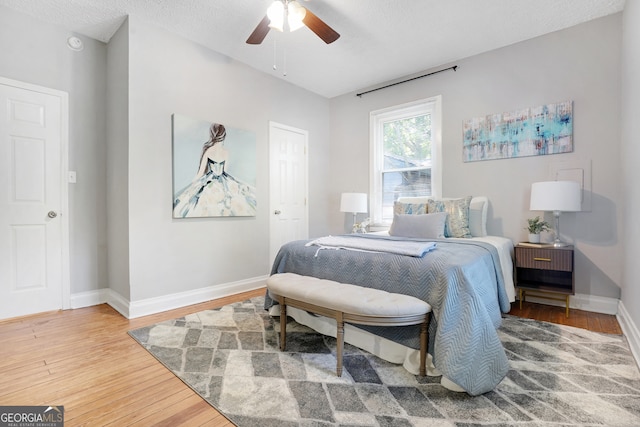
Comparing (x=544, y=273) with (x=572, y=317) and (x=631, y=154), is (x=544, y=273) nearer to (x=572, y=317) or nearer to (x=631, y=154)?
(x=572, y=317)

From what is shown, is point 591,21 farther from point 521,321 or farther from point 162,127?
point 162,127

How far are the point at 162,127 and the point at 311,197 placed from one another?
2235 mm

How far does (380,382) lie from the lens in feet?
5.60

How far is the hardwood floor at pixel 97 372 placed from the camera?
57.6 inches

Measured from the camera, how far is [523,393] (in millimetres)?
1584

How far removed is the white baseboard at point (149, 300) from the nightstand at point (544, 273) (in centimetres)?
299

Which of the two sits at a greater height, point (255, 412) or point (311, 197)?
point (311, 197)

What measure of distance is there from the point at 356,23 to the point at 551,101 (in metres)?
2.08

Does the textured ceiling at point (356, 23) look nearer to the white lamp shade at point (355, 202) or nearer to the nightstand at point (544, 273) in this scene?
the white lamp shade at point (355, 202)

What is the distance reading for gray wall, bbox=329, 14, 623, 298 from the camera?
2777 mm

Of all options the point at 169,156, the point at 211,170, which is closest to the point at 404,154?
the point at 211,170

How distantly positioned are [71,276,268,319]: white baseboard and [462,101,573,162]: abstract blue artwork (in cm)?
319

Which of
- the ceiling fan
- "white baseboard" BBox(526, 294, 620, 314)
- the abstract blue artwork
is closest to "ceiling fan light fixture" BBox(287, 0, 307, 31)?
the ceiling fan

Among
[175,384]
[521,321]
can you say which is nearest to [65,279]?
[175,384]
